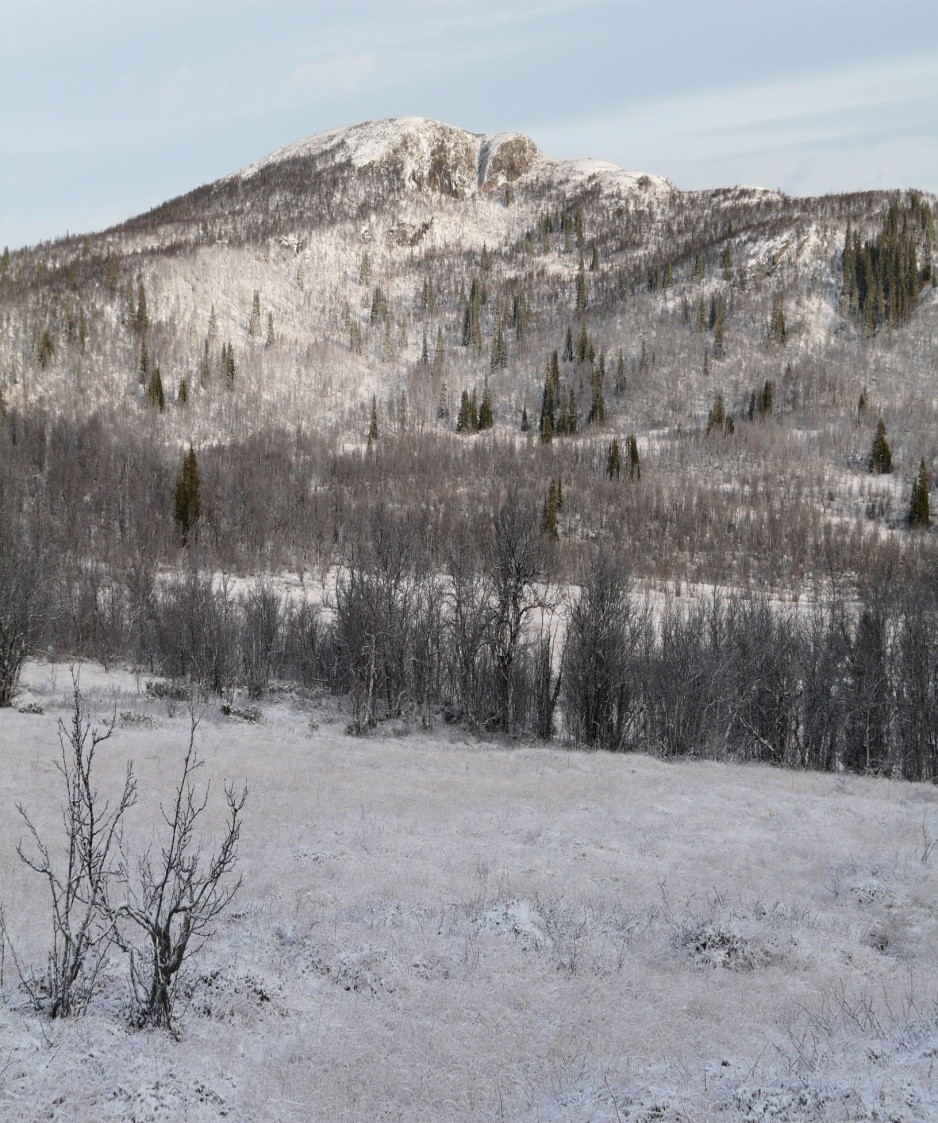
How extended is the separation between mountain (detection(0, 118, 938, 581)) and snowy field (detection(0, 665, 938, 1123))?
80.3 metres

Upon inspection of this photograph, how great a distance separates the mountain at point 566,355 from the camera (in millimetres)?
116875

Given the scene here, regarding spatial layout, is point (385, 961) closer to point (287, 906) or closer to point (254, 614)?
point (287, 906)

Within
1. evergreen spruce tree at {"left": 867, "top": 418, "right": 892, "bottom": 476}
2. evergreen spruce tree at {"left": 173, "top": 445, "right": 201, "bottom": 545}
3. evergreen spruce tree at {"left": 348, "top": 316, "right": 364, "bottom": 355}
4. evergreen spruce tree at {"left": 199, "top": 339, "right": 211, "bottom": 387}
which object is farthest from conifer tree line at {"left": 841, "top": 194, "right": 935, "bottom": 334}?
evergreen spruce tree at {"left": 173, "top": 445, "right": 201, "bottom": 545}

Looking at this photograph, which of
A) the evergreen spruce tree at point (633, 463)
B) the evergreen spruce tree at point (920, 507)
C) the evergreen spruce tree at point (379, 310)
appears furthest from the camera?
the evergreen spruce tree at point (379, 310)

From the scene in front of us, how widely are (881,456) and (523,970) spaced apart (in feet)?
407

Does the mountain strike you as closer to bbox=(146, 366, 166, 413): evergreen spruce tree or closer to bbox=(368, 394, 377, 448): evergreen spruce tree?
bbox=(146, 366, 166, 413): evergreen spruce tree

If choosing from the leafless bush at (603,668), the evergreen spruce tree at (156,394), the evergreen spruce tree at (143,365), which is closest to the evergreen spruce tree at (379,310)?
the evergreen spruce tree at (143,365)

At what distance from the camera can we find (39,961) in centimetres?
902

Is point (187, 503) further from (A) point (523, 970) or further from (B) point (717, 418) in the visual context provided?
(B) point (717, 418)

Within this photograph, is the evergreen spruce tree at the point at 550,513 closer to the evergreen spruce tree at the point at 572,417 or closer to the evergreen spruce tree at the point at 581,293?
the evergreen spruce tree at the point at 572,417

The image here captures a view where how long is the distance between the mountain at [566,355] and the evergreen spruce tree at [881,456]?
1579 millimetres

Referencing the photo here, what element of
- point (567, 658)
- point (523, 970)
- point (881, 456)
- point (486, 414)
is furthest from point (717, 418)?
point (523, 970)

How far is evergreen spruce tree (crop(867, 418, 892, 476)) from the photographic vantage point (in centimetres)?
11519

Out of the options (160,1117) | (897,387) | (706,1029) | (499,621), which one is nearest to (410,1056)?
(160,1117)
